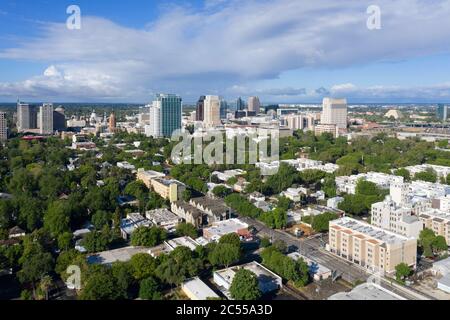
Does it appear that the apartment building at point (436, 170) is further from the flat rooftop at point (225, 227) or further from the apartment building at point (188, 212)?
the apartment building at point (188, 212)

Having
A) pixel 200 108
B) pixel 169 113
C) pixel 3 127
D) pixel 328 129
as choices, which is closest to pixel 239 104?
pixel 200 108

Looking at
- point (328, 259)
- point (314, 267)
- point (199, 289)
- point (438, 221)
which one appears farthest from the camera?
point (438, 221)

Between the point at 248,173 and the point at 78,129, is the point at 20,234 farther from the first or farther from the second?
the point at 78,129

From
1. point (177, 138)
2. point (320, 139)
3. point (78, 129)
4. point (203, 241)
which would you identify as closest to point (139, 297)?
point (203, 241)

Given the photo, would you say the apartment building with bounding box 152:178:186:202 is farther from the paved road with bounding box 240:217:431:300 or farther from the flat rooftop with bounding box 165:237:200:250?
the flat rooftop with bounding box 165:237:200:250

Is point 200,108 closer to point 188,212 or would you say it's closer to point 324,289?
point 188,212

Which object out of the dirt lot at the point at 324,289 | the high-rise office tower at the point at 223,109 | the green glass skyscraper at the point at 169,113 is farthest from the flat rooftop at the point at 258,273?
the high-rise office tower at the point at 223,109

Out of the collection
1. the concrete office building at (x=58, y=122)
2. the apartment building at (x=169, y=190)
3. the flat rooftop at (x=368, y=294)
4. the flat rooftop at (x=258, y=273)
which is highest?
the concrete office building at (x=58, y=122)
